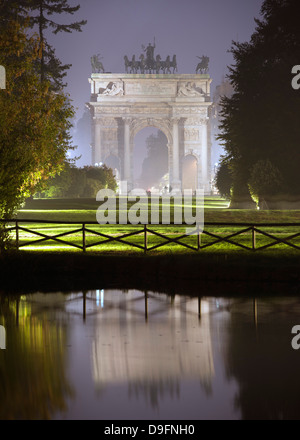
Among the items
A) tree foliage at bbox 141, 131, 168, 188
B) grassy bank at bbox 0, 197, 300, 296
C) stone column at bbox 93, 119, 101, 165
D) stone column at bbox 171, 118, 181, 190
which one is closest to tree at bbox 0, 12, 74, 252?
grassy bank at bbox 0, 197, 300, 296

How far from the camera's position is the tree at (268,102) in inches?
→ 1740

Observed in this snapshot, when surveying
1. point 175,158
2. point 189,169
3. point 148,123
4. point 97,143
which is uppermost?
point 148,123

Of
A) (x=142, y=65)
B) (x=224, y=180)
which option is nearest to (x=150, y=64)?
(x=142, y=65)

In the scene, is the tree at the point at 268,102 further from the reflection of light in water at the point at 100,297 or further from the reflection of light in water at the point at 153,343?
the reflection of light in water at the point at 153,343

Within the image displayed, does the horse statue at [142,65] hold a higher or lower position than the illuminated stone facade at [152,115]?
higher

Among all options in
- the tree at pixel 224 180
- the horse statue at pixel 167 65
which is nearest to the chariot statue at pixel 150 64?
the horse statue at pixel 167 65

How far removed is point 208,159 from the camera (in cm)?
11875

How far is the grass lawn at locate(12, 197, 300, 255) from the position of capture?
21.4m

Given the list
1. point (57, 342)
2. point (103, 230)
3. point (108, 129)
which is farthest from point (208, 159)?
point (57, 342)

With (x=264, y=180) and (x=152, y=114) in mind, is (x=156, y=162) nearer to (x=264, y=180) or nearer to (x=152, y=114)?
(x=152, y=114)

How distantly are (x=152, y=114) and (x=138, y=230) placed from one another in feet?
290

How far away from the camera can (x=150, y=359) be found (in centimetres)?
972

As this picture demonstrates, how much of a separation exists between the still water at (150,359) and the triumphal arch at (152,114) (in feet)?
330

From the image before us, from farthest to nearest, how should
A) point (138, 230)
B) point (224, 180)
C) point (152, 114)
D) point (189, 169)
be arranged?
point (189, 169)
point (152, 114)
point (224, 180)
point (138, 230)
